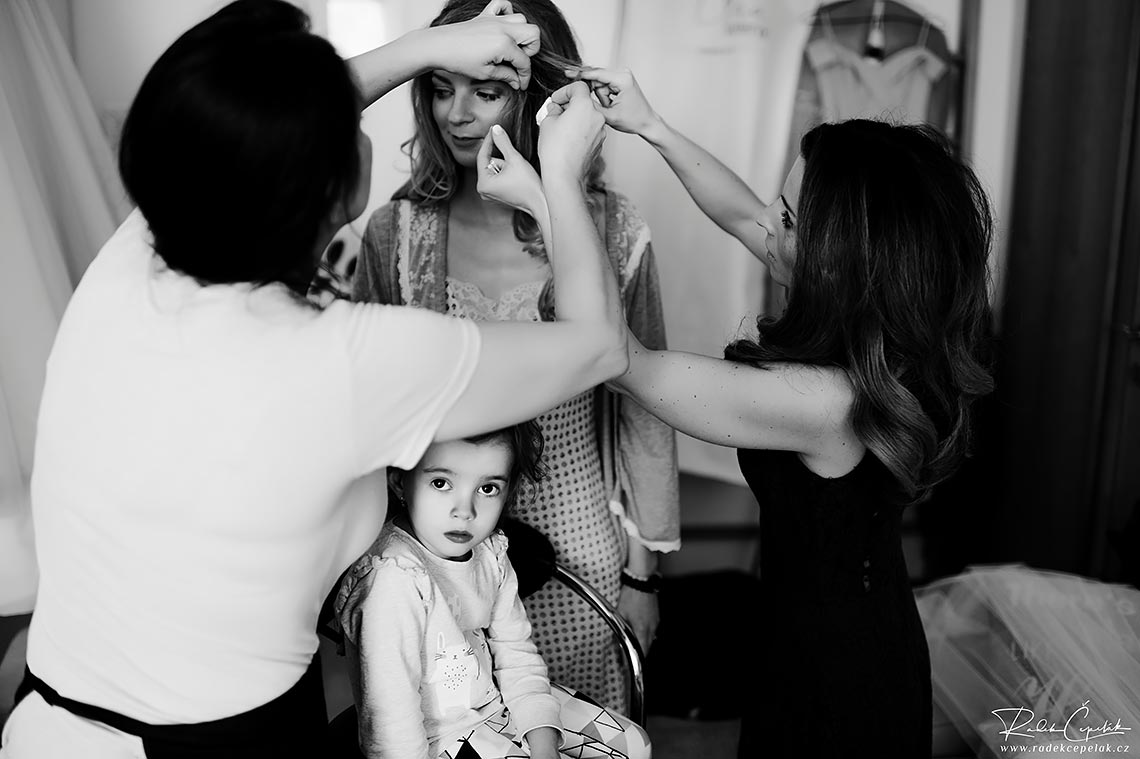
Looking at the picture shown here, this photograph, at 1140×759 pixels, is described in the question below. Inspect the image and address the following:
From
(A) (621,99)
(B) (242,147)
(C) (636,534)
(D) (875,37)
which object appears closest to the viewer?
(B) (242,147)

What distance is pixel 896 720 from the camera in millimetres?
1639

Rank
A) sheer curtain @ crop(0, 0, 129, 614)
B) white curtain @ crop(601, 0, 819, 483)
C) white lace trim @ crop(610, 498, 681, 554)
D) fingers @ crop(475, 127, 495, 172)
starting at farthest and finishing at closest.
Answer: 1. white curtain @ crop(601, 0, 819, 483)
2. white lace trim @ crop(610, 498, 681, 554)
3. sheer curtain @ crop(0, 0, 129, 614)
4. fingers @ crop(475, 127, 495, 172)

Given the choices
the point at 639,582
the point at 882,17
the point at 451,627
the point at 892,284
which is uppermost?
the point at 882,17

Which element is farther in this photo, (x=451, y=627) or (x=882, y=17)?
(x=882, y=17)

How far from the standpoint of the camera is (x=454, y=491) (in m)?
1.42

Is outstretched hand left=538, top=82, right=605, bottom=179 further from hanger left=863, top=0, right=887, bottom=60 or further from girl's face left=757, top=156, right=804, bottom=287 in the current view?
hanger left=863, top=0, right=887, bottom=60

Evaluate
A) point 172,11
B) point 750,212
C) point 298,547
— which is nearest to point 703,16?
point 750,212

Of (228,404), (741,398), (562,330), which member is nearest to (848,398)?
(741,398)

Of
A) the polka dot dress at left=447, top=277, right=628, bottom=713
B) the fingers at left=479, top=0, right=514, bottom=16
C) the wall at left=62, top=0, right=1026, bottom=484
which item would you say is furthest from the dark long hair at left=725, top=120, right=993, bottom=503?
the wall at left=62, top=0, right=1026, bottom=484

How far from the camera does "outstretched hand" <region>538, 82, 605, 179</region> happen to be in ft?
4.26

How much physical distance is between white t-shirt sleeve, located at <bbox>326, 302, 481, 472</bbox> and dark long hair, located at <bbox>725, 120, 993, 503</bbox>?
0.63 metres

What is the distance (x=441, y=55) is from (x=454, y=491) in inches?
24.5

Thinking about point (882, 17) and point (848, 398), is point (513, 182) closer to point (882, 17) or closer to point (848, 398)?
point (848, 398)
